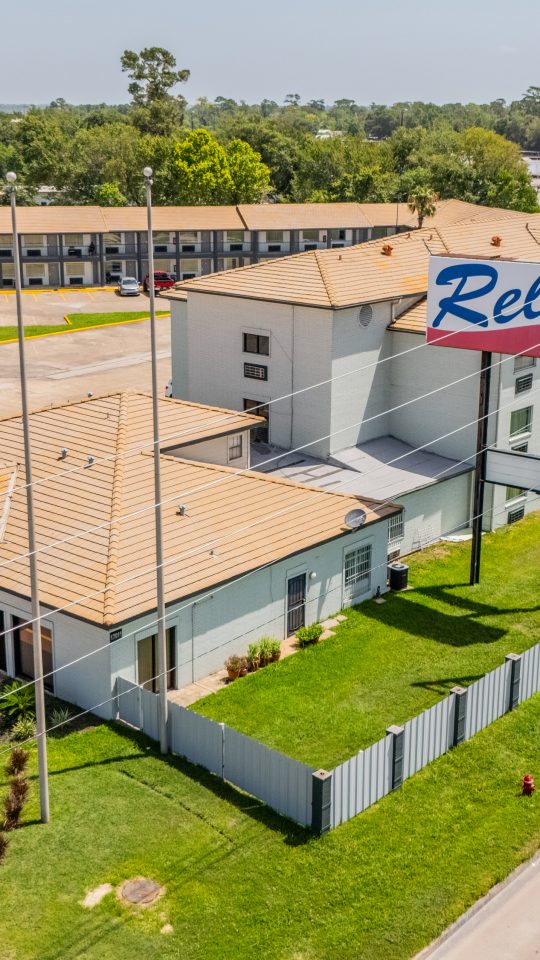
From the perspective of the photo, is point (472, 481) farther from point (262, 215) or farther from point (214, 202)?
point (214, 202)

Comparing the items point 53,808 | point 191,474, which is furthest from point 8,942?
point 191,474

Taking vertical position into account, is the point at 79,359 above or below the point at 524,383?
below

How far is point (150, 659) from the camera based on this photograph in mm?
28406

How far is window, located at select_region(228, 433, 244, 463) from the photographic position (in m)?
38.0

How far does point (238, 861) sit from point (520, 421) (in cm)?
2594

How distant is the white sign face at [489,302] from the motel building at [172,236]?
2111 inches

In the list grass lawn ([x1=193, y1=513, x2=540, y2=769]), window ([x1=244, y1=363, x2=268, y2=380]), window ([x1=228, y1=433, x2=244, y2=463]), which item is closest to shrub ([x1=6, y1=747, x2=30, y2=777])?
grass lawn ([x1=193, y1=513, x2=540, y2=769])

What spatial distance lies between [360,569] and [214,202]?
7937 cm

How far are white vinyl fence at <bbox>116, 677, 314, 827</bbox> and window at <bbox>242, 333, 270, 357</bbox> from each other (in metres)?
20.2

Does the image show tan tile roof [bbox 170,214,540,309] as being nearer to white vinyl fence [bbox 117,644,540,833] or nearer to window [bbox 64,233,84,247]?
white vinyl fence [bbox 117,644,540,833]

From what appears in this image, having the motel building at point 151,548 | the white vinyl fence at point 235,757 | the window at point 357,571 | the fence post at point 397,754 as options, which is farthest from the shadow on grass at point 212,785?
the window at point 357,571

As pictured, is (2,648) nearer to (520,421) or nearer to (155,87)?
(520,421)

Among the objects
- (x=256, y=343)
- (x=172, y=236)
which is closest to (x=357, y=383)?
(x=256, y=343)

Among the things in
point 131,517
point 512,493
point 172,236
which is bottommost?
point 512,493
